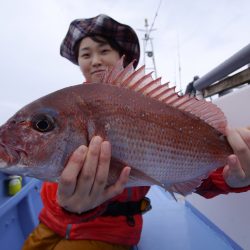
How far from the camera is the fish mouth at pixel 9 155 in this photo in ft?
3.71

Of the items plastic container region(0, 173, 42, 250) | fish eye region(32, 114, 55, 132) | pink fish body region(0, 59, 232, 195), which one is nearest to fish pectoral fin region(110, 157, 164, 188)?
pink fish body region(0, 59, 232, 195)

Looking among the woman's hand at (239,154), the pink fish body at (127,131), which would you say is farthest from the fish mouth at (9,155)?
the woman's hand at (239,154)

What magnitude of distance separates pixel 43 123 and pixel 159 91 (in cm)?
59

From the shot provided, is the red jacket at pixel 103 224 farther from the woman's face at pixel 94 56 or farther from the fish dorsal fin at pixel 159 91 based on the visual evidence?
the woman's face at pixel 94 56

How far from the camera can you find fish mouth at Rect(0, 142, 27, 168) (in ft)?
3.71

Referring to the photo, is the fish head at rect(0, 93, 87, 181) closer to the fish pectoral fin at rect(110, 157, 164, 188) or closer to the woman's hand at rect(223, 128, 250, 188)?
the fish pectoral fin at rect(110, 157, 164, 188)

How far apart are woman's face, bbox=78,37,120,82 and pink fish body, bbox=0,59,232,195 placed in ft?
3.11

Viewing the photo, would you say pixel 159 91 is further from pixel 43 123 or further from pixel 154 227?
pixel 154 227

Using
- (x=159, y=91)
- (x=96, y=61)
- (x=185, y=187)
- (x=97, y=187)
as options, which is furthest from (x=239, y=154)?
(x=96, y=61)

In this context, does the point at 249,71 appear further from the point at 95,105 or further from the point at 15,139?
the point at 15,139

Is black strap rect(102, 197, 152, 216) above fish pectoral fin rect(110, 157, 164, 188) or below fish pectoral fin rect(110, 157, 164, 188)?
below

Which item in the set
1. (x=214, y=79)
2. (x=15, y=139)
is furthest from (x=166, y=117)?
(x=214, y=79)

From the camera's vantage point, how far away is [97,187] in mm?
1354

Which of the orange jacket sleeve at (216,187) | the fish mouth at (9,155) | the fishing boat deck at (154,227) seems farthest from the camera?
the fishing boat deck at (154,227)
